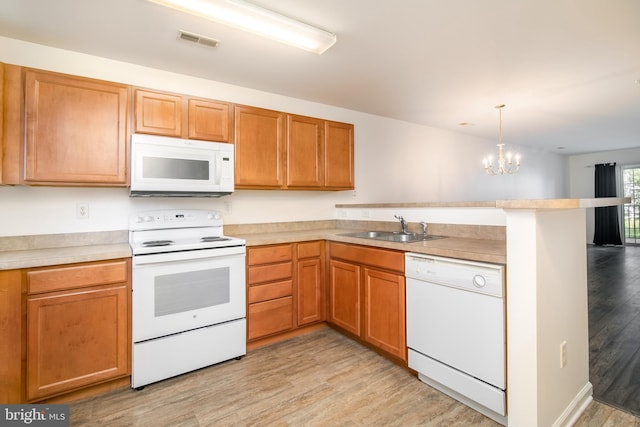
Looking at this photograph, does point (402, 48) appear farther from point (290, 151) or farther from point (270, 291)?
point (270, 291)

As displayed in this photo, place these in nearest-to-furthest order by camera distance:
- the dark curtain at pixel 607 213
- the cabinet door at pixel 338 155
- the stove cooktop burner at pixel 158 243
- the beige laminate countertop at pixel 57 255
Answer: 1. the beige laminate countertop at pixel 57 255
2. the stove cooktop burner at pixel 158 243
3. the cabinet door at pixel 338 155
4. the dark curtain at pixel 607 213

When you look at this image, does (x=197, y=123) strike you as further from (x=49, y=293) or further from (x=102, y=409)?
(x=102, y=409)

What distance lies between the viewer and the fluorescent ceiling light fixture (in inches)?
68.4

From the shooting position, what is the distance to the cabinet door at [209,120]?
2.55 metres

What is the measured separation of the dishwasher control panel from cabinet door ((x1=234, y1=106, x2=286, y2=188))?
150 cm

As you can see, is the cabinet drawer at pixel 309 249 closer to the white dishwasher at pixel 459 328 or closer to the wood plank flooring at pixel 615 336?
the white dishwasher at pixel 459 328

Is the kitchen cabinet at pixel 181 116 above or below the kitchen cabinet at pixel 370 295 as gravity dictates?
above

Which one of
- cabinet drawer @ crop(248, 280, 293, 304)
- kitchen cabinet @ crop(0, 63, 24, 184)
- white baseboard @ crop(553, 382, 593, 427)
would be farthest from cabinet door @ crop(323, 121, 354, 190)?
white baseboard @ crop(553, 382, 593, 427)

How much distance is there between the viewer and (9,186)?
84.4 inches

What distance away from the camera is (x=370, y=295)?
2461 mm

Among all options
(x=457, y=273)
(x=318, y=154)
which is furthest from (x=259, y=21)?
(x=457, y=273)

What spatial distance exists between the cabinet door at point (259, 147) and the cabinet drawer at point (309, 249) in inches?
25.2

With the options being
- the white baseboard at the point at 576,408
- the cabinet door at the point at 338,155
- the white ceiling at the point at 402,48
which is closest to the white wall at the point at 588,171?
the white ceiling at the point at 402,48

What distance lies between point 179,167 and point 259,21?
4.00ft
